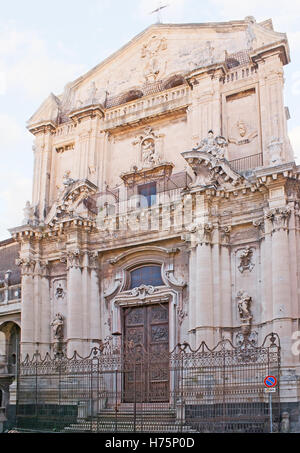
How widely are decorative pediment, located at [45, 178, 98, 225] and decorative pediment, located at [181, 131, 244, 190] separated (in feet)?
14.3

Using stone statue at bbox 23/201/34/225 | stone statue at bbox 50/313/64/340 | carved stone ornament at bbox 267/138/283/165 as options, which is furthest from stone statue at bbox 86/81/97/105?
stone statue at bbox 50/313/64/340

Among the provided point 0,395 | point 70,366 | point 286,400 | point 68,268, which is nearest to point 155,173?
point 68,268

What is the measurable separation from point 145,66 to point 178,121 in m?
3.27

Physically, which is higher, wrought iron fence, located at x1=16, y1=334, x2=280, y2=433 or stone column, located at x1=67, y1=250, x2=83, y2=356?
stone column, located at x1=67, y1=250, x2=83, y2=356

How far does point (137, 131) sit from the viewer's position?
928 inches

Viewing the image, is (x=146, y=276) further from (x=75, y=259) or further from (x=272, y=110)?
(x=272, y=110)

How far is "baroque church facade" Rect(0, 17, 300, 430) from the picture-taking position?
18625 millimetres

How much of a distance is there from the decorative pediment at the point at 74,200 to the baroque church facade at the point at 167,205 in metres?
0.05

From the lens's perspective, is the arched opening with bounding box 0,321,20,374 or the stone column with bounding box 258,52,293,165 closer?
the stone column with bounding box 258,52,293,165

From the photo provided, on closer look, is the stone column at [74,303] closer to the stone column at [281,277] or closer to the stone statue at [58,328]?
the stone statue at [58,328]

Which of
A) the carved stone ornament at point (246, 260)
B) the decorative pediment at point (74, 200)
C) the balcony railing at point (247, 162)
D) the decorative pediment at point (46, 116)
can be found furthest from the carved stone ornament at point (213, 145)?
the decorative pediment at point (46, 116)

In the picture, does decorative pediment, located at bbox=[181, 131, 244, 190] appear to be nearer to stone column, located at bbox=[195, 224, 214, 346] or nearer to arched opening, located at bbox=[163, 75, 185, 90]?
stone column, located at bbox=[195, 224, 214, 346]

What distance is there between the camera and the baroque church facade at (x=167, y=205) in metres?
18.6
